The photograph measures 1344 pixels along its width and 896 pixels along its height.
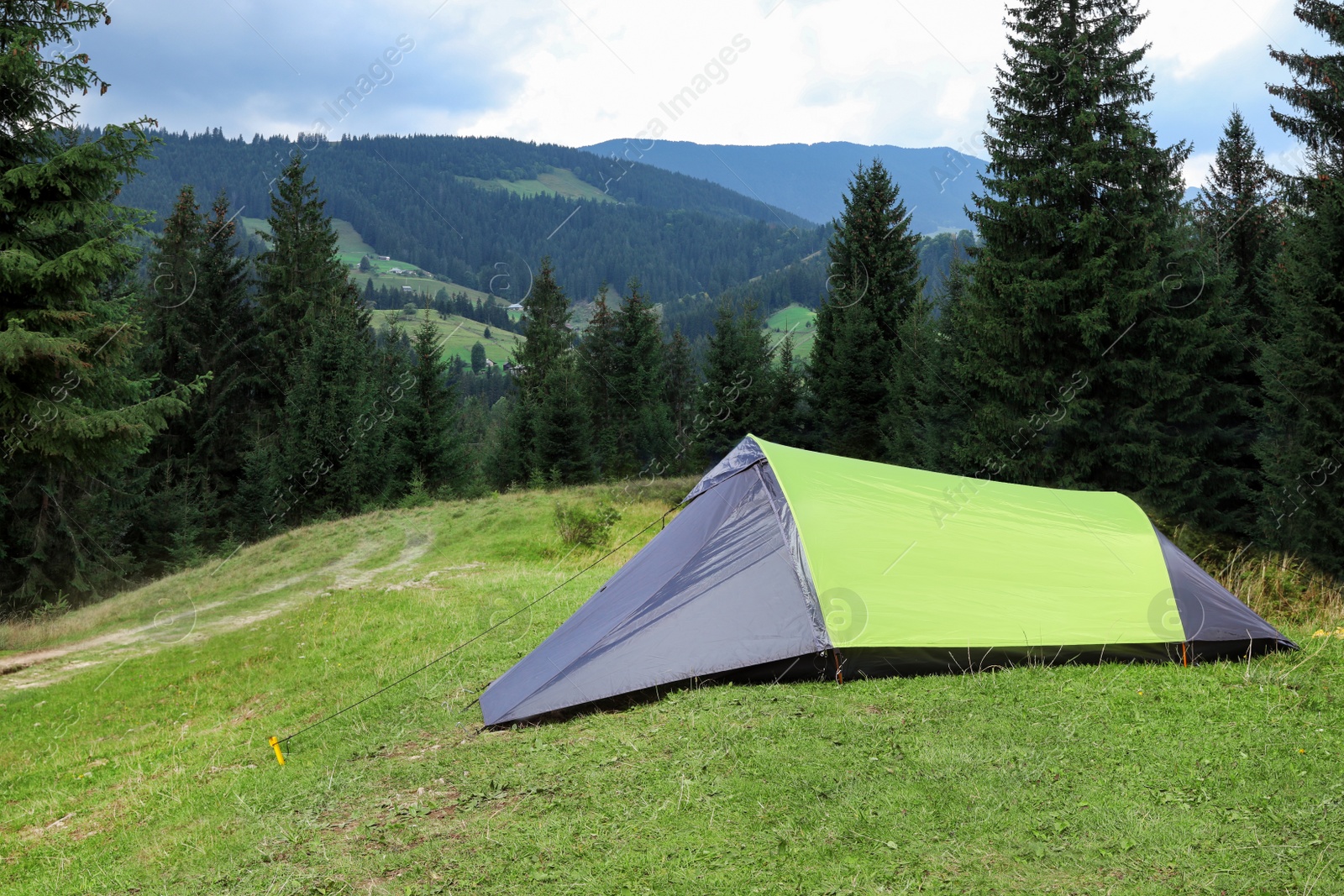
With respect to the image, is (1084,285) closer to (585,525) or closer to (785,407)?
(585,525)

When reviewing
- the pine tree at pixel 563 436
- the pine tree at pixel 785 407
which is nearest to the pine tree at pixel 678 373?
the pine tree at pixel 785 407

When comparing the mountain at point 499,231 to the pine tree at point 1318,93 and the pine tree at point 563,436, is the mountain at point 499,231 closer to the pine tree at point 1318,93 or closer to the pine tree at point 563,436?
the pine tree at point 563,436

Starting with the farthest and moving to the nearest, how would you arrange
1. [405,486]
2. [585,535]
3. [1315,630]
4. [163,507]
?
1. [405,486]
2. [163,507]
3. [585,535]
4. [1315,630]

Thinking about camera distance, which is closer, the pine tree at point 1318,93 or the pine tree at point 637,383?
the pine tree at point 1318,93

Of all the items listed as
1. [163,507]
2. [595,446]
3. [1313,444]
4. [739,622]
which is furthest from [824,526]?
[595,446]

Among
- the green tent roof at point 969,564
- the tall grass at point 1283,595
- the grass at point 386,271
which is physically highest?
the grass at point 386,271

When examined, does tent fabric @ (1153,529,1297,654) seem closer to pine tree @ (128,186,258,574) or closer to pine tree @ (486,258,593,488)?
pine tree @ (486,258,593,488)

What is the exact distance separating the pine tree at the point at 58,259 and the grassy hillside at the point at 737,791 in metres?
4.75

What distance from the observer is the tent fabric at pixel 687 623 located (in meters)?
5.95

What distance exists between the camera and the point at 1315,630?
287 inches

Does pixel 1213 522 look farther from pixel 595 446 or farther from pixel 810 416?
pixel 595 446

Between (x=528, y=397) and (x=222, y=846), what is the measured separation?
33.4 metres

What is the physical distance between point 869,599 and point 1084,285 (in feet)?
50.7

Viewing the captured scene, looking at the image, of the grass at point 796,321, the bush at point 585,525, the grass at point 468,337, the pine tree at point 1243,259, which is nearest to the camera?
the bush at point 585,525
